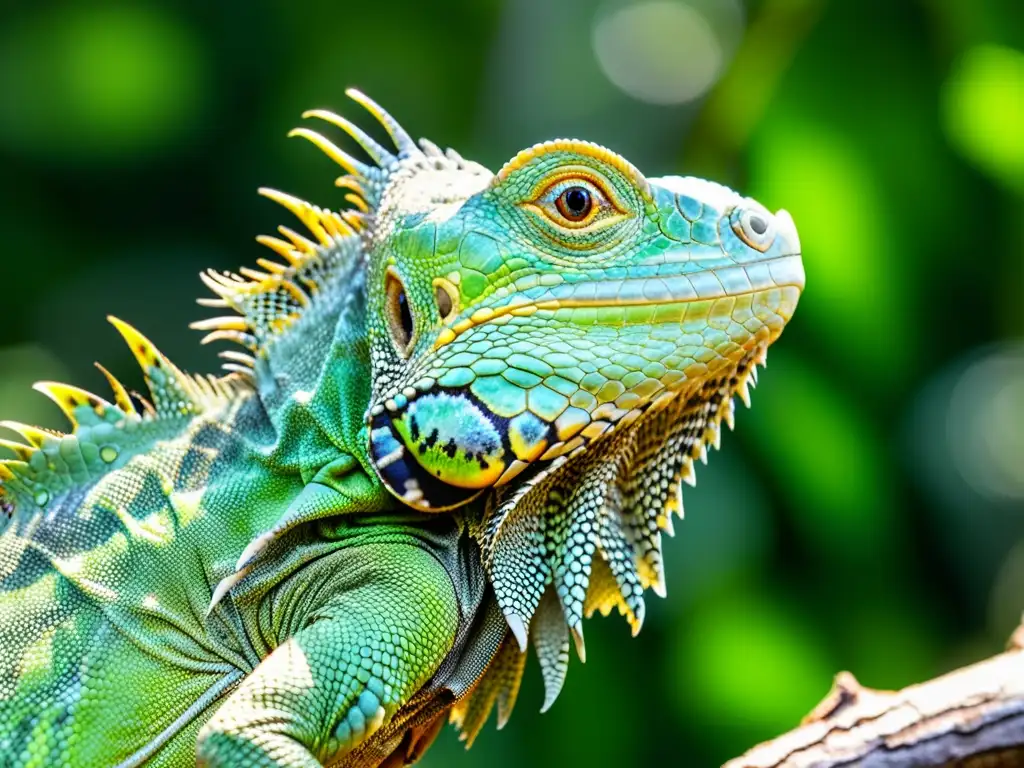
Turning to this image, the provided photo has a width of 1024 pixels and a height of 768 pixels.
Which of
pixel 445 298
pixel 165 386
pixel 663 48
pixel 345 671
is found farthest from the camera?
pixel 663 48

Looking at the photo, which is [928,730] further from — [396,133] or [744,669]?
[744,669]

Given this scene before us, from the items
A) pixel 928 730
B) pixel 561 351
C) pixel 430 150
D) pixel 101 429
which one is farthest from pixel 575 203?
pixel 928 730

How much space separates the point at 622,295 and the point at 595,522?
54 centimetres

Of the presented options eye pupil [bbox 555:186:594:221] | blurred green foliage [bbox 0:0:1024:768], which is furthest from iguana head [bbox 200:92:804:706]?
A: blurred green foliage [bbox 0:0:1024:768]

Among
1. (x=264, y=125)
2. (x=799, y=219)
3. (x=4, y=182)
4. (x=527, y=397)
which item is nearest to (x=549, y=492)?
(x=527, y=397)

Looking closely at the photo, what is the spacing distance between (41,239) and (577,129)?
4.09m

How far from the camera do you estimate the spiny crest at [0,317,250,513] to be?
2.99m

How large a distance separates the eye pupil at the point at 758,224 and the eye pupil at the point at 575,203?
383 mm

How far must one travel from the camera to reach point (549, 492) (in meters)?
2.94

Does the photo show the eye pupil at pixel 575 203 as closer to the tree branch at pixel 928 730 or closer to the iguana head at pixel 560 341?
the iguana head at pixel 560 341

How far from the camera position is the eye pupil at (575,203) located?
2.88 m

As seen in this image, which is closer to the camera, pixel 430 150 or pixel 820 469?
pixel 430 150

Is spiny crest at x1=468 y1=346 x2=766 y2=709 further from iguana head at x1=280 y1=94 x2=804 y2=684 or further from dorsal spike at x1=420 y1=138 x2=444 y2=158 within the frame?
dorsal spike at x1=420 y1=138 x2=444 y2=158

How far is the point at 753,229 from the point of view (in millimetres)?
2898
